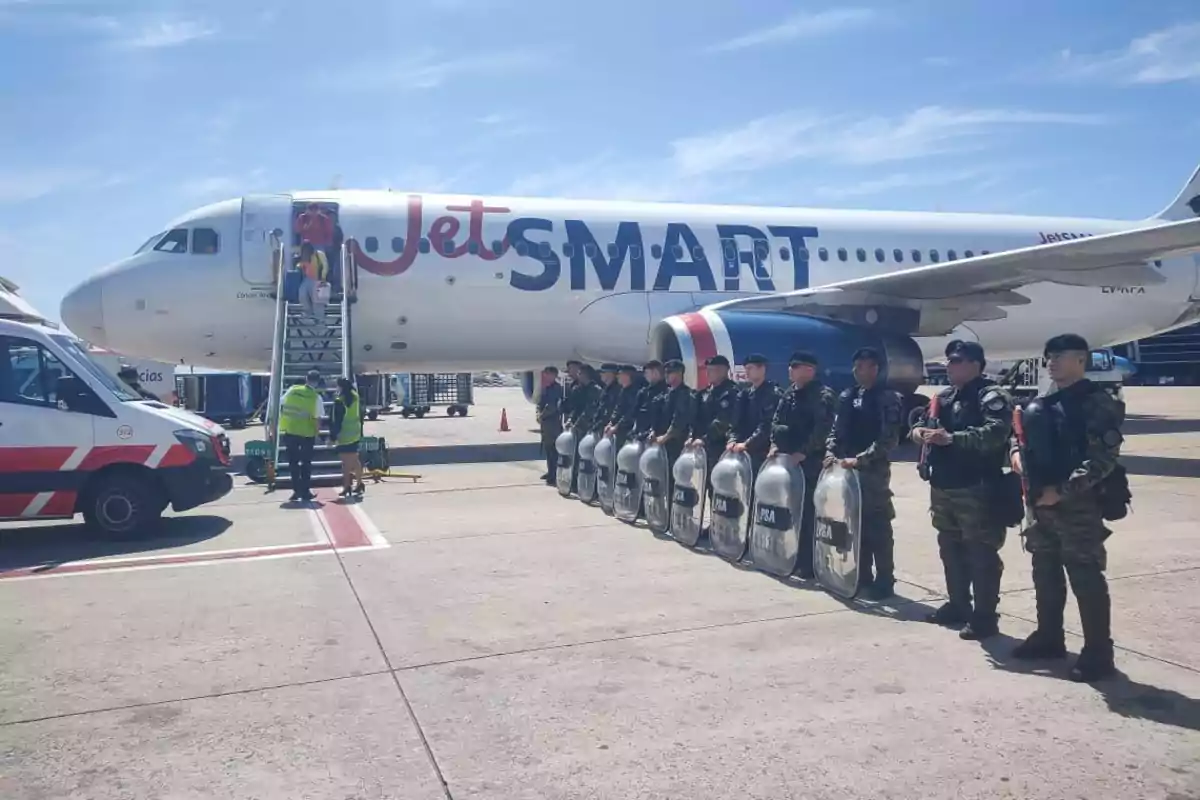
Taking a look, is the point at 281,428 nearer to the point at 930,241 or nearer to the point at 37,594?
the point at 37,594

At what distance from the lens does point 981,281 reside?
13.5m

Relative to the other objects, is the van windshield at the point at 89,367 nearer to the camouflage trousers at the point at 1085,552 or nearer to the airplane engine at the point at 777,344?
the airplane engine at the point at 777,344

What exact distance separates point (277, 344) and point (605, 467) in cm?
625

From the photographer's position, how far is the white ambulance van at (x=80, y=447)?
341 inches

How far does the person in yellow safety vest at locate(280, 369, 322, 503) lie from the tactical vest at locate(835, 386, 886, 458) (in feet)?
22.4

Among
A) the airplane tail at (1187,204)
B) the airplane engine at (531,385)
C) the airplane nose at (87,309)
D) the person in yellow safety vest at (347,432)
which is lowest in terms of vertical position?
the person in yellow safety vest at (347,432)

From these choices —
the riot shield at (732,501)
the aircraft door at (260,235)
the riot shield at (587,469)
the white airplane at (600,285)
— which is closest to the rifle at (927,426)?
the riot shield at (732,501)

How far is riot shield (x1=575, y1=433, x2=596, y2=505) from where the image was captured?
1071 centimetres

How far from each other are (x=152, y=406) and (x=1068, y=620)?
8.02m

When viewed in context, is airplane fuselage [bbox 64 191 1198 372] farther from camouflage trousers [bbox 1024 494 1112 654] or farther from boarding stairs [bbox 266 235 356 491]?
camouflage trousers [bbox 1024 494 1112 654]

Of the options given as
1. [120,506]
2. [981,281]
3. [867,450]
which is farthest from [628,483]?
[981,281]

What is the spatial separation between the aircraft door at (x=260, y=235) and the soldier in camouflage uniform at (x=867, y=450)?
1083 centimetres

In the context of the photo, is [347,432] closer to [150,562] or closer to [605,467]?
[605,467]

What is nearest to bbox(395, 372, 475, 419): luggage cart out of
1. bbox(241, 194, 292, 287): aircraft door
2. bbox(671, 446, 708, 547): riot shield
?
bbox(241, 194, 292, 287): aircraft door
